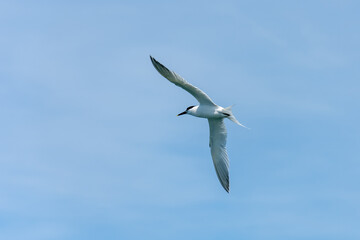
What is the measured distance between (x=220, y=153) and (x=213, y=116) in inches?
114

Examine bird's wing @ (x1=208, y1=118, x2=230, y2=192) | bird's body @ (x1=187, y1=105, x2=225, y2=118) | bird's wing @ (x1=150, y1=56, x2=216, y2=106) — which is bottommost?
bird's wing @ (x1=208, y1=118, x2=230, y2=192)

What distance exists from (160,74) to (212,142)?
524cm

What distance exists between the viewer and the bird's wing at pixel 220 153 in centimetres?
2733

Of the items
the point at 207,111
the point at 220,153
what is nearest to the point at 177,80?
the point at 207,111

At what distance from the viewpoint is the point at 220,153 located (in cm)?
2777

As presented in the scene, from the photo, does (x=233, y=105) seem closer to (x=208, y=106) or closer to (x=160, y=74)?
(x=208, y=106)

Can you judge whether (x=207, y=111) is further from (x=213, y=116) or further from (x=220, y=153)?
(x=220, y=153)

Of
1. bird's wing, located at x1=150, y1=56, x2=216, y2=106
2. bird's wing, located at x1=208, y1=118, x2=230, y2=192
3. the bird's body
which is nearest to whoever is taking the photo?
bird's wing, located at x1=150, y1=56, x2=216, y2=106

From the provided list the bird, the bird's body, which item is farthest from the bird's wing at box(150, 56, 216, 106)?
the bird's body

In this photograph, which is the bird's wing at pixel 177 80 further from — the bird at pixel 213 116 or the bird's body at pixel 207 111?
the bird's body at pixel 207 111

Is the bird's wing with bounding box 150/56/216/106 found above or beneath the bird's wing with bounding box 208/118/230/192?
above

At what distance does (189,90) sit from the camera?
2456cm

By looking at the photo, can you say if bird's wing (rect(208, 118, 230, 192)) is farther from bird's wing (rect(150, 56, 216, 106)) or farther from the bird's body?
bird's wing (rect(150, 56, 216, 106))

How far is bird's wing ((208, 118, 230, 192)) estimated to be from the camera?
1076 inches
